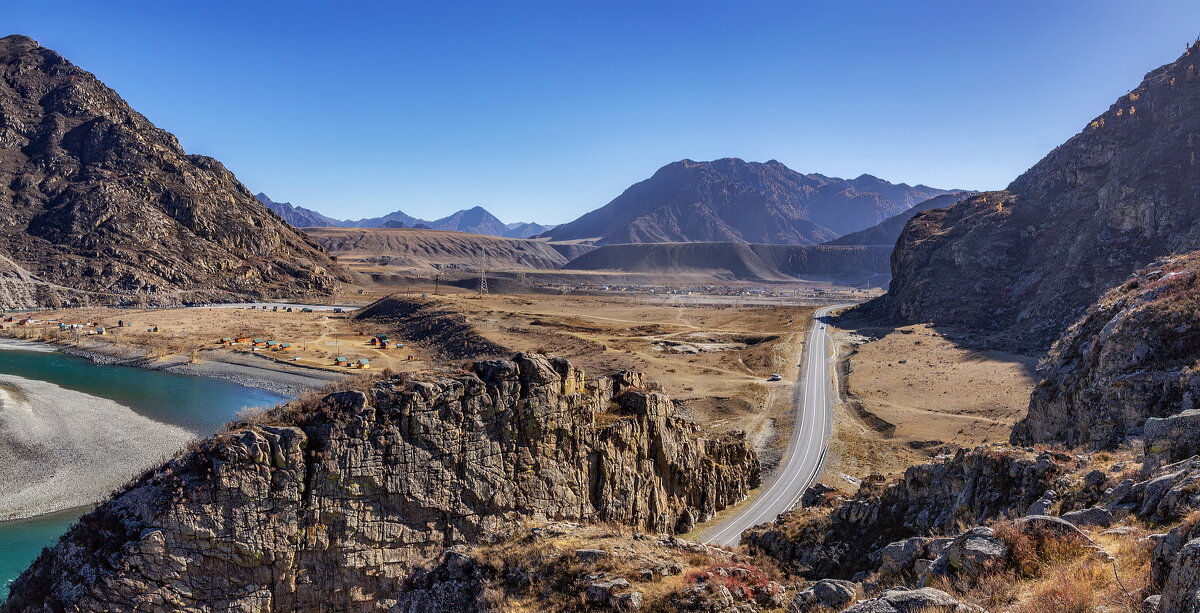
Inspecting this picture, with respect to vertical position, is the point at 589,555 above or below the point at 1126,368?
below

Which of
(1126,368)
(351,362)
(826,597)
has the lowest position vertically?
(351,362)

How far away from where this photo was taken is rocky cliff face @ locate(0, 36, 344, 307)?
12250 centimetres

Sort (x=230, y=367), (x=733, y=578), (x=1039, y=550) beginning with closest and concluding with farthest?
(x=1039, y=550)
(x=733, y=578)
(x=230, y=367)

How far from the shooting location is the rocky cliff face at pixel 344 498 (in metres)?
15.8

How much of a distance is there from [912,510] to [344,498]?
18072 mm

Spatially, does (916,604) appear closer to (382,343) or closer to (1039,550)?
(1039,550)

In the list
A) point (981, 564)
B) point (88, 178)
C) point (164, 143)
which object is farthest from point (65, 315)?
point (981, 564)

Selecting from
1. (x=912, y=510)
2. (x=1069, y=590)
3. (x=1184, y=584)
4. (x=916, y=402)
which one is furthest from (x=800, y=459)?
(x=1184, y=584)

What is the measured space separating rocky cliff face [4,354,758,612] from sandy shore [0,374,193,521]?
25682mm

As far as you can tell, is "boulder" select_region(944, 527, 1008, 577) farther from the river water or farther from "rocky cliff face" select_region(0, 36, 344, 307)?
"rocky cliff face" select_region(0, 36, 344, 307)

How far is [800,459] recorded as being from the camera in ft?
142

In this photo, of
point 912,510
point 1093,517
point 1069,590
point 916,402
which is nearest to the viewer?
point 1069,590

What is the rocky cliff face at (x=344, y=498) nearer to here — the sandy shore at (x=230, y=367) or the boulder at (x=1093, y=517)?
the boulder at (x=1093, y=517)

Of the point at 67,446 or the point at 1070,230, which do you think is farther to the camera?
the point at 1070,230
